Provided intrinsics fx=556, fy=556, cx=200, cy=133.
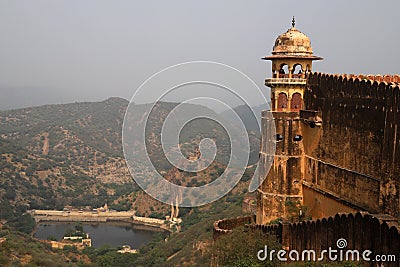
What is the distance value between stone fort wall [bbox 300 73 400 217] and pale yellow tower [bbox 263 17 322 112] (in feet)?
1.77

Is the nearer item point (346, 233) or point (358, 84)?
point (346, 233)

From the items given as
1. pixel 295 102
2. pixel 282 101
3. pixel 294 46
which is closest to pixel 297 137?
pixel 295 102

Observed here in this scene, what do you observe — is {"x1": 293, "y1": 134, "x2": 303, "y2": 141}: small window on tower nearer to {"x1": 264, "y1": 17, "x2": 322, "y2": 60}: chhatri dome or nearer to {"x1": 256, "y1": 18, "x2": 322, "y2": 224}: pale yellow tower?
{"x1": 256, "y1": 18, "x2": 322, "y2": 224}: pale yellow tower

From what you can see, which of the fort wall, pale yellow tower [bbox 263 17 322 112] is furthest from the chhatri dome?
the fort wall

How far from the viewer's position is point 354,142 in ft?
59.2

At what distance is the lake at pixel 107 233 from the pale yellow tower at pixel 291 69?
50867 millimetres

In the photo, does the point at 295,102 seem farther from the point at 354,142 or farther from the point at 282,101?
the point at 354,142

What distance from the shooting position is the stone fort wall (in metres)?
15.6

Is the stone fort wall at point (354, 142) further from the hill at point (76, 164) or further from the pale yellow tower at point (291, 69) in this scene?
the hill at point (76, 164)

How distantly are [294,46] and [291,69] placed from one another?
3.11 feet

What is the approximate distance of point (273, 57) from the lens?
23.0 meters

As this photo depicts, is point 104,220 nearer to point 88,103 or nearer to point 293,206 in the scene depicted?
point 293,206

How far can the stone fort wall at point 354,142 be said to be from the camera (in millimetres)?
15562

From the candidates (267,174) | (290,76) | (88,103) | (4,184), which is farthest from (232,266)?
(88,103)
